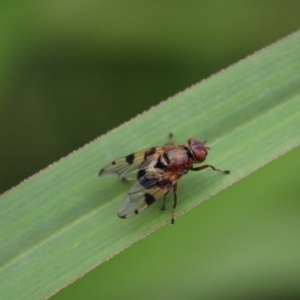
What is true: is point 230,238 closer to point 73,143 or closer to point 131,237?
point 131,237

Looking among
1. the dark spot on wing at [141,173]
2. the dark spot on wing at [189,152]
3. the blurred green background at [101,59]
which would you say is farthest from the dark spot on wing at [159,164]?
the blurred green background at [101,59]

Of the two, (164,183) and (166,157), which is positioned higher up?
(166,157)

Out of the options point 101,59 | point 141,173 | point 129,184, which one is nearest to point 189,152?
point 141,173

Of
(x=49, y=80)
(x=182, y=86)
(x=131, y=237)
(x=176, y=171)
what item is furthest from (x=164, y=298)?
(x=49, y=80)

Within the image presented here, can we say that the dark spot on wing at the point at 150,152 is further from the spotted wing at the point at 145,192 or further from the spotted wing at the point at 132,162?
the spotted wing at the point at 145,192

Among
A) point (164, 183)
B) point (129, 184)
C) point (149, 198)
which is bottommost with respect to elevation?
point (149, 198)

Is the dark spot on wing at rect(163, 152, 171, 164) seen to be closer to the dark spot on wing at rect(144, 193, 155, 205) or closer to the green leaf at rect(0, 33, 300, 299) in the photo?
the green leaf at rect(0, 33, 300, 299)

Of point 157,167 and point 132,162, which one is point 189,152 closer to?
point 157,167
